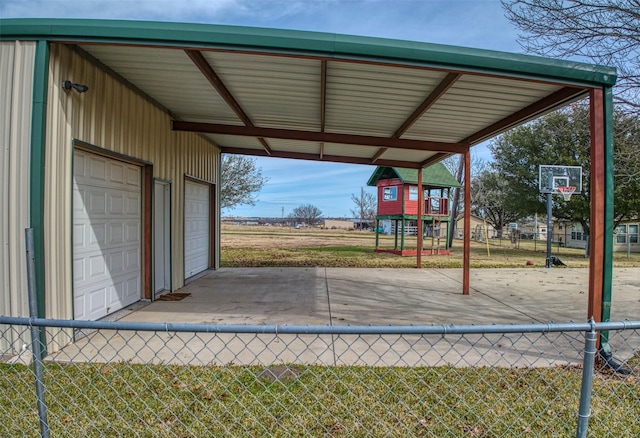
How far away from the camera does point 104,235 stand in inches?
217

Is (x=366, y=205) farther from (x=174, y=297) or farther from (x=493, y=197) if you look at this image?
(x=174, y=297)

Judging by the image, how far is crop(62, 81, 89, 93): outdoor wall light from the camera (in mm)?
4219

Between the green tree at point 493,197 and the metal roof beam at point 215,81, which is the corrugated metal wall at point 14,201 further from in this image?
the green tree at point 493,197

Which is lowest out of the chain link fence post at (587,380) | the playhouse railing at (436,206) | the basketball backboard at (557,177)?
the chain link fence post at (587,380)

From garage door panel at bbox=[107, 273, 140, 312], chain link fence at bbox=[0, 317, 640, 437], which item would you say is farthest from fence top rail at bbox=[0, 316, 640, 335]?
garage door panel at bbox=[107, 273, 140, 312]

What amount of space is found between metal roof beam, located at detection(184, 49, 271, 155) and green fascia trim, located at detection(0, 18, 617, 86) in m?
0.37

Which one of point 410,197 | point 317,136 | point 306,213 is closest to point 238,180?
point 410,197

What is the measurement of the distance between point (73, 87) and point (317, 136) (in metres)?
4.39

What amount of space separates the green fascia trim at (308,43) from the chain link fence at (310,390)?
250 centimetres

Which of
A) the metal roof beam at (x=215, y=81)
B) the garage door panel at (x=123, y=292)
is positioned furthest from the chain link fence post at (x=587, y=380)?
the garage door panel at (x=123, y=292)

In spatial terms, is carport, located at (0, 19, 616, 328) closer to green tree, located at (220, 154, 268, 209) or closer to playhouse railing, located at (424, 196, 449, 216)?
playhouse railing, located at (424, 196, 449, 216)

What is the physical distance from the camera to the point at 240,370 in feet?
12.2

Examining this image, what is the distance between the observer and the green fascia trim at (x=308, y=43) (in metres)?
3.72

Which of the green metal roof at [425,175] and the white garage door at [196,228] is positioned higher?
the green metal roof at [425,175]
